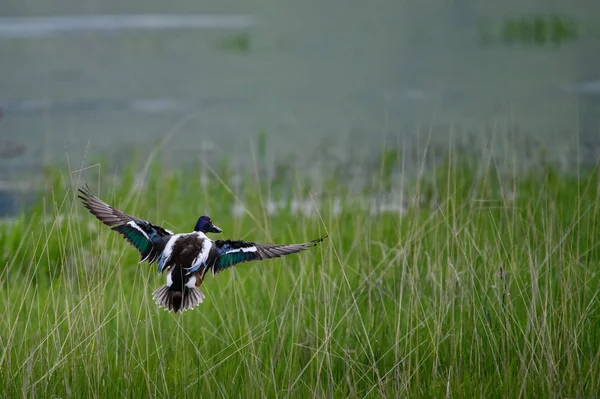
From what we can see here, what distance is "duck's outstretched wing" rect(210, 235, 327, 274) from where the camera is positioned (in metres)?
2.88

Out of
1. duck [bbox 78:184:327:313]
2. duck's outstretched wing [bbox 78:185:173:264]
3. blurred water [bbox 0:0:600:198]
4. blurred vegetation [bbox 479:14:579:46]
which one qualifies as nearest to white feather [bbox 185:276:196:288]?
duck [bbox 78:184:327:313]

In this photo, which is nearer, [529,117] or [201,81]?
[529,117]

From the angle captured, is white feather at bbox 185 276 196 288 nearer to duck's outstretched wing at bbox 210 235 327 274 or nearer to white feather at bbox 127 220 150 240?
duck's outstretched wing at bbox 210 235 327 274

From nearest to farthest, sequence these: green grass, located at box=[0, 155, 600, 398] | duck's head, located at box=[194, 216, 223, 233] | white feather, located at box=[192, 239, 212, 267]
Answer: white feather, located at box=[192, 239, 212, 267]
duck's head, located at box=[194, 216, 223, 233]
green grass, located at box=[0, 155, 600, 398]

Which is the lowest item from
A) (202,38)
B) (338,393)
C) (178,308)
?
(338,393)

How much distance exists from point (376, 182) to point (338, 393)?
93.2 inches

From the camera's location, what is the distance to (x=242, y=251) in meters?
2.98

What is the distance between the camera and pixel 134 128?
10.6 m

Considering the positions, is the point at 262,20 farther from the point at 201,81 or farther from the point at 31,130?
the point at 31,130

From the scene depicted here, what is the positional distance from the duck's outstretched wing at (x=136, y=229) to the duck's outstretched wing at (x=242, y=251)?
0.56ft

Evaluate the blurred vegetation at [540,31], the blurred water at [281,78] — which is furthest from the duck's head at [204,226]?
the blurred vegetation at [540,31]

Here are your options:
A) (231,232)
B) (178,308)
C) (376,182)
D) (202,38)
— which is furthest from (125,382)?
(202,38)

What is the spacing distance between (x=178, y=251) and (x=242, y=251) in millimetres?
192

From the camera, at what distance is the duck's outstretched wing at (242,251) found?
288 cm
